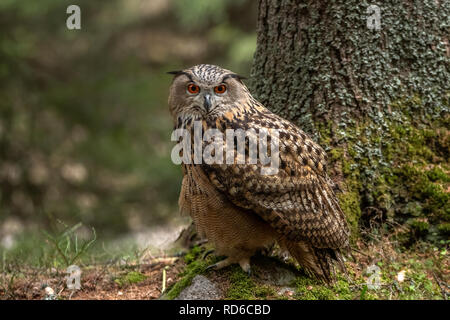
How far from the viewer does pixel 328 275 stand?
3.07 m

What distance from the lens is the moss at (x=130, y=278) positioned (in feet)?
11.3

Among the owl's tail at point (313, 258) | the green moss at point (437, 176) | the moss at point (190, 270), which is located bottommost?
the moss at point (190, 270)

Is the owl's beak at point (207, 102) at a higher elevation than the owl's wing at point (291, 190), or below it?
higher

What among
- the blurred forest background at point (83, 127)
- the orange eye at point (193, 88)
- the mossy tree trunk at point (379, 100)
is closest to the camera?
the orange eye at point (193, 88)

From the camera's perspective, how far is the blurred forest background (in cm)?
723

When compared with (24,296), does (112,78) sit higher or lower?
higher

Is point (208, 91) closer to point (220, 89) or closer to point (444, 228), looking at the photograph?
point (220, 89)

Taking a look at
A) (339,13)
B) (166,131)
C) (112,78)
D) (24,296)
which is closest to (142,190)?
(166,131)

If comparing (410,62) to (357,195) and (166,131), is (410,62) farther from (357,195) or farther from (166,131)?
(166,131)

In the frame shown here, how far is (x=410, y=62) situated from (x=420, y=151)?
660 mm

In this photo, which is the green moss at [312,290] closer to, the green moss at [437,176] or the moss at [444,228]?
the moss at [444,228]

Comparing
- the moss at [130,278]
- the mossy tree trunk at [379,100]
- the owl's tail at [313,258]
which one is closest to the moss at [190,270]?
the moss at [130,278]

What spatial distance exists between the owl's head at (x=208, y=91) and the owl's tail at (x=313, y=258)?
36.4 inches

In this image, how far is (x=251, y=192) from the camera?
283 centimetres
